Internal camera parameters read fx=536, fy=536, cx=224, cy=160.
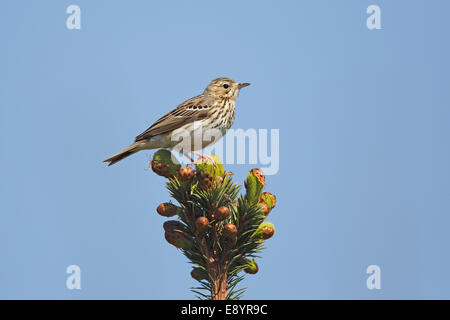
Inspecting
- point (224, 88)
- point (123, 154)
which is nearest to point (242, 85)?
point (224, 88)

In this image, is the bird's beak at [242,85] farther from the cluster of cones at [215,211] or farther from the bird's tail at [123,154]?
the cluster of cones at [215,211]

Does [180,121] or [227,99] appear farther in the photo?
[227,99]

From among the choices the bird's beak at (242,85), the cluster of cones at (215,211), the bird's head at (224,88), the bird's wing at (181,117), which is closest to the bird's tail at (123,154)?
the bird's wing at (181,117)

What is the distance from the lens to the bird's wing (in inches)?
320

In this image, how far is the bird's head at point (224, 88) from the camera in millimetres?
9219

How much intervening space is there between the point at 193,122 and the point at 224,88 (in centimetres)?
125

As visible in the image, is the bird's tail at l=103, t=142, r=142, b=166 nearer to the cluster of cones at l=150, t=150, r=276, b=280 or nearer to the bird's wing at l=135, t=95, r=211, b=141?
the bird's wing at l=135, t=95, r=211, b=141

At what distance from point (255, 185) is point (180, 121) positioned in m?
3.96

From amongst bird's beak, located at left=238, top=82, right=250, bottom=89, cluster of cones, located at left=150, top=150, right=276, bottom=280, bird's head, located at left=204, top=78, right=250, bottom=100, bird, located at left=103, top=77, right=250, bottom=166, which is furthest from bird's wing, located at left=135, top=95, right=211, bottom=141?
cluster of cones, located at left=150, top=150, right=276, bottom=280

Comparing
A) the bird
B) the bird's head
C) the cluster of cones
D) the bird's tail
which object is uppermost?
the bird's head

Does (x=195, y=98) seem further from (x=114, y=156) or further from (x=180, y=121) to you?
(x=114, y=156)

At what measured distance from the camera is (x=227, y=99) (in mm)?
9117
